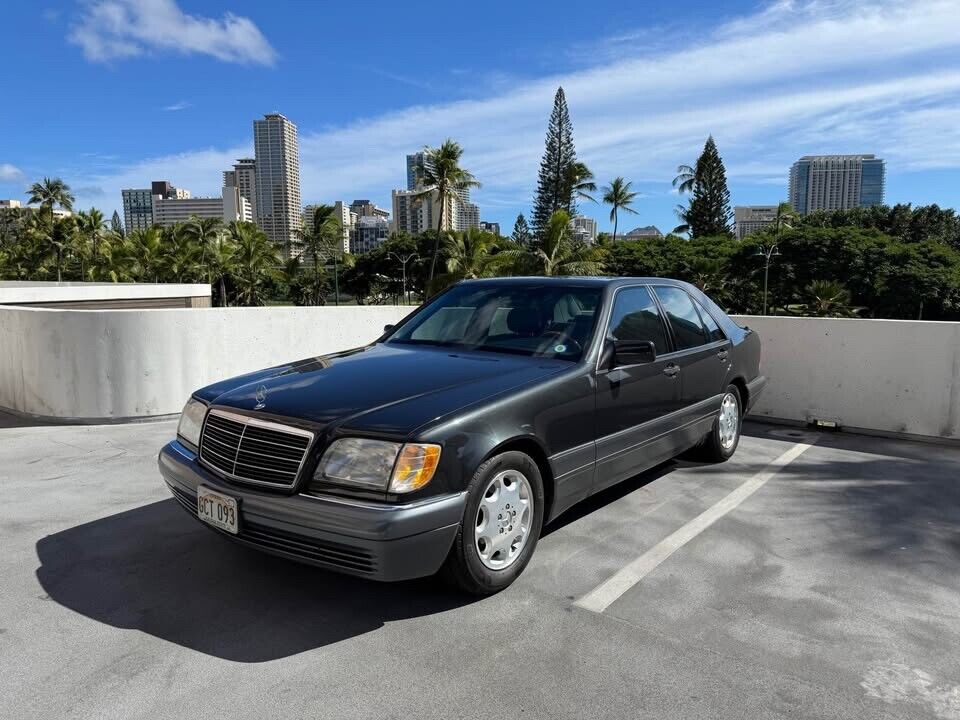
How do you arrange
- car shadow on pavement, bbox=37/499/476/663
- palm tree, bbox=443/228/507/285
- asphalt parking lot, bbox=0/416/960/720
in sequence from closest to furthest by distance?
1. asphalt parking lot, bbox=0/416/960/720
2. car shadow on pavement, bbox=37/499/476/663
3. palm tree, bbox=443/228/507/285

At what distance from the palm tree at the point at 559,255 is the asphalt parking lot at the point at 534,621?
28.9 meters

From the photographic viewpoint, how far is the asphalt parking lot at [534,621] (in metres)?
2.63

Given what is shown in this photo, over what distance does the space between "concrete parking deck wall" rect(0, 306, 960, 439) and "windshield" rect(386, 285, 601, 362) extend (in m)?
3.89

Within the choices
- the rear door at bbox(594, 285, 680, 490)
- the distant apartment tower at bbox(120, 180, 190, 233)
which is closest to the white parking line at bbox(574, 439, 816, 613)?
the rear door at bbox(594, 285, 680, 490)

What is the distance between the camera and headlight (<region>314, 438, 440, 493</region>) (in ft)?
9.67

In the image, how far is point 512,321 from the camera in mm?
4422

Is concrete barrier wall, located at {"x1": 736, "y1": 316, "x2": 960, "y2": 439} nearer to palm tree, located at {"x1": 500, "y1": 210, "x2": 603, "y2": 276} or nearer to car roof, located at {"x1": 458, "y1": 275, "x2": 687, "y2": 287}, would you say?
car roof, located at {"x1": 458, "y1": 275, "x2": 687, "y2": 287}

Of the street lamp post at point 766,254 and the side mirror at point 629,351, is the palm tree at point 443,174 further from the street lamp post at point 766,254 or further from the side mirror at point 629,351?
the side mirror at point 629,351

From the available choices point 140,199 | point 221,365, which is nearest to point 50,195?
point 221,365

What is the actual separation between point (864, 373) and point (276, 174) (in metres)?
150

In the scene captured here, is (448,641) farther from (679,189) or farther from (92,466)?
(679,189)

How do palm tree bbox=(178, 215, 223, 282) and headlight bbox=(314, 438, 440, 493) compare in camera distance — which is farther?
palm tree bbox=(178, 215, 223, 282)

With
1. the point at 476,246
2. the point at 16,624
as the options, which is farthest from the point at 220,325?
the point at 476,246

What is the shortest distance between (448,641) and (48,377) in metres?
6.37
